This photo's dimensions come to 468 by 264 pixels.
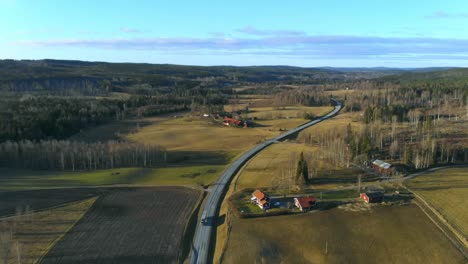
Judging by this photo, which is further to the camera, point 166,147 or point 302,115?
point 302,115

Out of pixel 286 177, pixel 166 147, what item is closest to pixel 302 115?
Result: pixel 166 147

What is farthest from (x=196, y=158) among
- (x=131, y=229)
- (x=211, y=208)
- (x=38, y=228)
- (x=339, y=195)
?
(x=38, y=228)

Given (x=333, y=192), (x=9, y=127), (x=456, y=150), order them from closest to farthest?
1. (x=333, y=192)
2. (x=456, y=150)
3. (x=9, y=127)

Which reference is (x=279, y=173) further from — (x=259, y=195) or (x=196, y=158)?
(x=196, y=158)

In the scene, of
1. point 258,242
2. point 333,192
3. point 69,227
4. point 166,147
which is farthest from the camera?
point 166,147

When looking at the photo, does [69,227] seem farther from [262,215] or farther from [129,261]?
[262,215]

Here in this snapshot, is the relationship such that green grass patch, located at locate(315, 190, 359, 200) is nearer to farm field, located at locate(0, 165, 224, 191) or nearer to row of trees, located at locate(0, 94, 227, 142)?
farm field, located at locate(0, 165, 224, 191)

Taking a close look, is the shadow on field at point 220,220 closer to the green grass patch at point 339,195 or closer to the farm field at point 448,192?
the green grass patch at point 339,195
